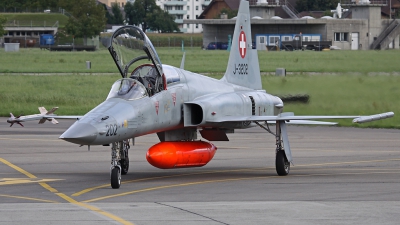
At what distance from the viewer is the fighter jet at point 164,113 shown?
53.3 ft

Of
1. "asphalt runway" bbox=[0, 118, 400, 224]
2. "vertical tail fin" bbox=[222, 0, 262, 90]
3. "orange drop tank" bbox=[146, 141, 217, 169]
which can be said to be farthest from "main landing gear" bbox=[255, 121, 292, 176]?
"vertical tail fin" bbox=[222, 0, 262, 90]

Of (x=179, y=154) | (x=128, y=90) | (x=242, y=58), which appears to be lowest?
(x=179, y=154)

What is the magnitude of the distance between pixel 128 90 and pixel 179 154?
2.05 metres

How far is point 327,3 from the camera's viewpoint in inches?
6516

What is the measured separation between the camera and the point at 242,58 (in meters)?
22.5

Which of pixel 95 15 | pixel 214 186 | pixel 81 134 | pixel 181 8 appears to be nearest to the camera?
pixel 81 134

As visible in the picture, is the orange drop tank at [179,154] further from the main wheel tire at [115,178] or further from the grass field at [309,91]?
the grass field at [309,91]

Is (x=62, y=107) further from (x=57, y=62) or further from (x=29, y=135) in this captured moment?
(x=57, y=62)

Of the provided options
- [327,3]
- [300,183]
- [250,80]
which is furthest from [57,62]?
[327,3]

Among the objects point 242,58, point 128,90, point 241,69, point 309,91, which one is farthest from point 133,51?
point 309,91

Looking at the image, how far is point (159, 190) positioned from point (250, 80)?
7.08m

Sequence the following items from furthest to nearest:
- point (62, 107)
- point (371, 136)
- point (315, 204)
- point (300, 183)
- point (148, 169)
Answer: point (62, 107), point (371, 136), point (148, 169), point (300, 183), point (315, 204)

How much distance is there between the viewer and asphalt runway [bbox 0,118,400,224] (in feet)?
43.4

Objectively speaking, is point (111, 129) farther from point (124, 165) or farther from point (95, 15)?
point (95, 15)
